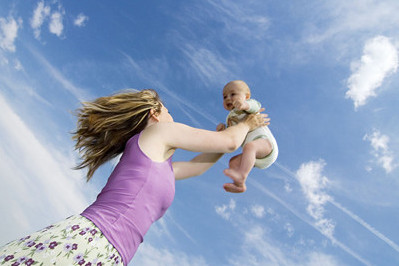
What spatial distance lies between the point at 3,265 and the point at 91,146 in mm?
2066

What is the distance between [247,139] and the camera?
4828mm

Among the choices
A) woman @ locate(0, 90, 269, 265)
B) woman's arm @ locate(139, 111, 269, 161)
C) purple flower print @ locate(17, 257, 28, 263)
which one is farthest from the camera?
woman's arm @ locate(139, 111, 269, 161)

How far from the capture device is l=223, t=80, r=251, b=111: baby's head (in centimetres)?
477

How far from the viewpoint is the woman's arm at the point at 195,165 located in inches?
181

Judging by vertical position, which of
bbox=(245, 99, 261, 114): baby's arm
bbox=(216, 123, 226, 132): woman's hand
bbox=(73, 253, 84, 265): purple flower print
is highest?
bbox=(245, 99, 261, 114): baby's arm

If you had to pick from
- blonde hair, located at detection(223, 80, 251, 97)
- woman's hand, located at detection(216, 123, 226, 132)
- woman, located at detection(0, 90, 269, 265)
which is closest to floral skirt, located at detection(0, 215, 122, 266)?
woman, located at detection(0, 90, 269, 265)

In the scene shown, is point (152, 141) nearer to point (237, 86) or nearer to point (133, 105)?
point (133, 105)

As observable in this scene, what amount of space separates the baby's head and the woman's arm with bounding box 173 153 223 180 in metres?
0.77

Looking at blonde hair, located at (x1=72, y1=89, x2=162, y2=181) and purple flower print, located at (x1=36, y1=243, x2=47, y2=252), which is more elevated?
blonde hair, located at (x1=72, y1=89, x2=162, y2=181)

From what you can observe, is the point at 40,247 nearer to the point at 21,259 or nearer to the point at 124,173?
the point at 21,259

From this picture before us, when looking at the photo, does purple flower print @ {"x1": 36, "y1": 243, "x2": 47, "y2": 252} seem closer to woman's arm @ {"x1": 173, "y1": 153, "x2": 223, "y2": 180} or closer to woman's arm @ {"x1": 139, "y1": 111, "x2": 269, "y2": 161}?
woman's arm @ {"x1": 139, "y1": 111, "x2": 269, "y2": 161}

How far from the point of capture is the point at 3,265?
2.71 metres

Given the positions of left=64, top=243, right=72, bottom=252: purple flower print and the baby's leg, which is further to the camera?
the baby's leg

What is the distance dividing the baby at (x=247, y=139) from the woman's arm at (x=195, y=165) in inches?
11.5
